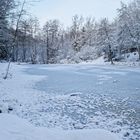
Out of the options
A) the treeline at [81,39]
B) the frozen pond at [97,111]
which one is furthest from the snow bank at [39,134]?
the treeline at [81,39]

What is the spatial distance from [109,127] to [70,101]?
5.20 m

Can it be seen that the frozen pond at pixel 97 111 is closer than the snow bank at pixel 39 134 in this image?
No

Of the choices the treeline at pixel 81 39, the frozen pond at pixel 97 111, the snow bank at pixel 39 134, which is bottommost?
the frozen pond at pixel 97 111

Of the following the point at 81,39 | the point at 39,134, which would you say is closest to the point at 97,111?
the point at 39,134

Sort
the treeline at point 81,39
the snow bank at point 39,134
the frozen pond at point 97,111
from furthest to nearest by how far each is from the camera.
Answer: the treeline at point 81,39 < the frozen pond at point 97,111 < the snow bank at point 39,134

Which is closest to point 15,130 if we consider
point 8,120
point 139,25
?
point 8,120

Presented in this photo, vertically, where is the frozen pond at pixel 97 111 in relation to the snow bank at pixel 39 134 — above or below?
below

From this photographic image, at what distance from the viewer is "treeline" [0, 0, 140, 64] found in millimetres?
47312

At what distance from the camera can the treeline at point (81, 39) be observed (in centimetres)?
4731

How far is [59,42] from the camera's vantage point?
7662 cm

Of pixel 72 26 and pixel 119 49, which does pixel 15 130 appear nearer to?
pixel 119 49

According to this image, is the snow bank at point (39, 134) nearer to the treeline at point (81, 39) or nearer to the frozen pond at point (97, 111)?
the frozen pond at point (97, 111)

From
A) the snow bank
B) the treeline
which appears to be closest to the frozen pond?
the snow bank

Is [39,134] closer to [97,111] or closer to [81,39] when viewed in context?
[97,111]
